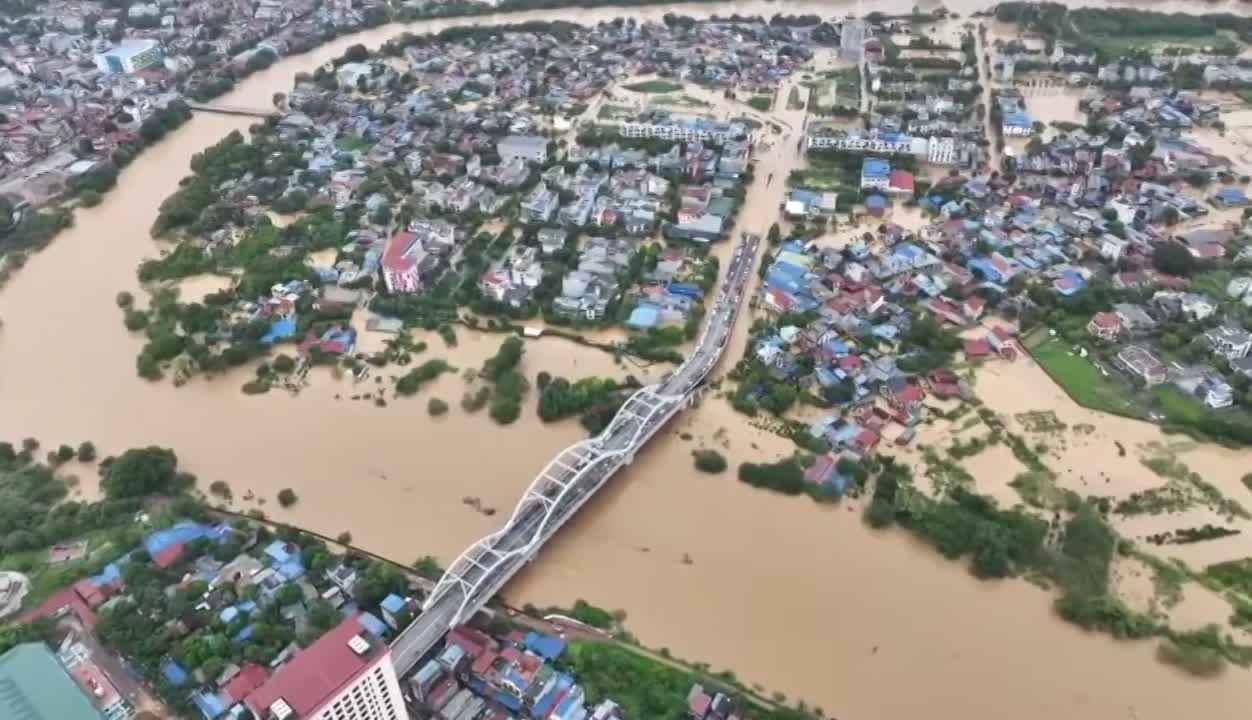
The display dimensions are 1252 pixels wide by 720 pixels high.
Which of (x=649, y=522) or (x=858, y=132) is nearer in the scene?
(x=649, y=522)

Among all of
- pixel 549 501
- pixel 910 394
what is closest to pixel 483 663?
pixel 549 501

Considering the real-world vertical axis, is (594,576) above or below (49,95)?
below

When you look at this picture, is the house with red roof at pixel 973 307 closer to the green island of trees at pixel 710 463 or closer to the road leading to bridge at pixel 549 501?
the road leading to bridge at pixel 549 501

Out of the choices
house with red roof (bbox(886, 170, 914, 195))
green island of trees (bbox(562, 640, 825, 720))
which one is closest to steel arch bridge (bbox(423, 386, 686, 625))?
green island of trees (bbox(562, 640, 825, 720))

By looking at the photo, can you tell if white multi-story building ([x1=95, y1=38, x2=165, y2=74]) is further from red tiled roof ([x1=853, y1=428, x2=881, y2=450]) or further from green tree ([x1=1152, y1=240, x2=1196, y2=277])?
green tree ([x1=1152, y1=240, x2=1196, y2=277])

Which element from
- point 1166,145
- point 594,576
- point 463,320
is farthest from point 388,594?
point 1166,145

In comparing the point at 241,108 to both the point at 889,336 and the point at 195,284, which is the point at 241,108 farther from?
the point at 889,336

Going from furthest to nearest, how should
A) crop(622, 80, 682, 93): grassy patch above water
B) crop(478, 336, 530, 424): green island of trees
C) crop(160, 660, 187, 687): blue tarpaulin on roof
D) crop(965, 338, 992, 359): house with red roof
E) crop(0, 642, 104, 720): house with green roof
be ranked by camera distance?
1. crop(622, 80, 682, 93): grassy patch above water
2. crop(965, 338, 992, 359): house with red roof
3. crop(478, 336, 530, 424): green island of trees
4. crop(160, 660, 187, 687): blue tarpaulin on roof
5. crop(0, 642, 104, 720): house with green roof

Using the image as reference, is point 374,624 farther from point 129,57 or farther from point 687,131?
point 129,57
